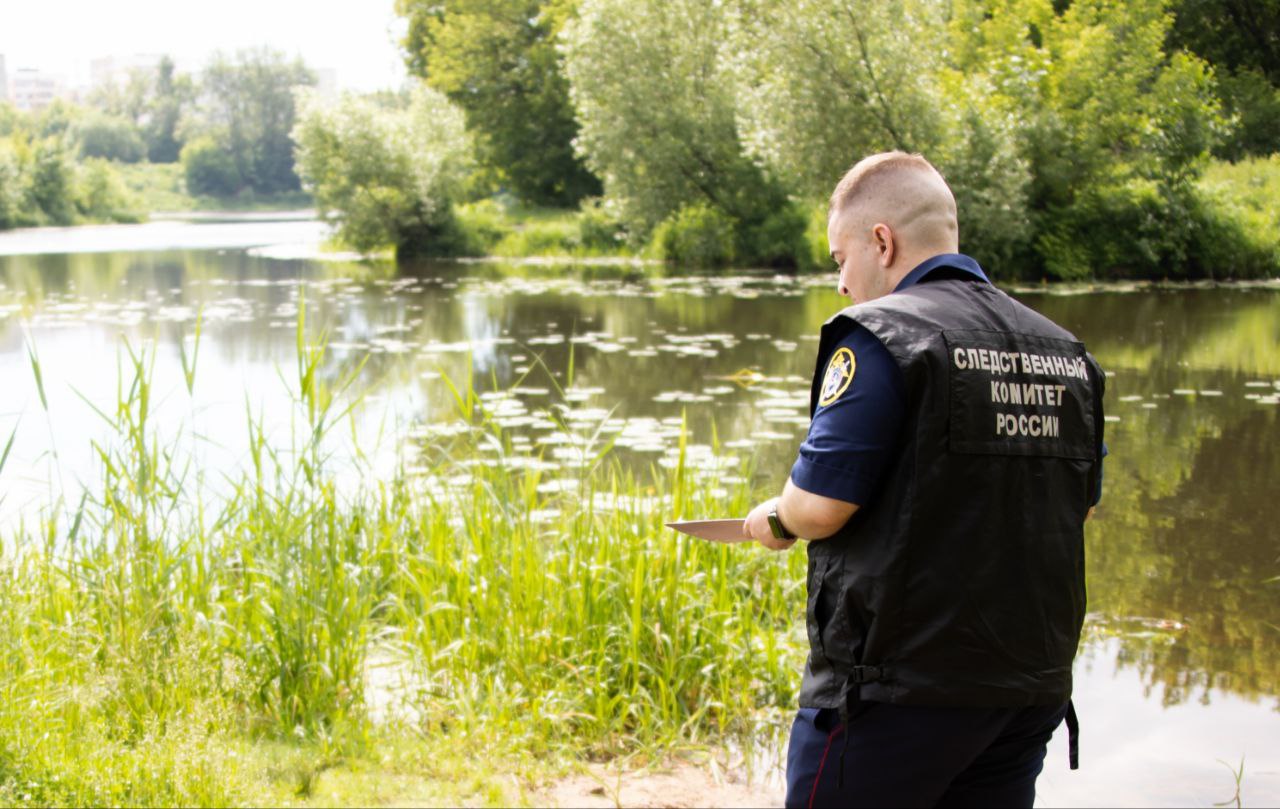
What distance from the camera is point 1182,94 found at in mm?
12445

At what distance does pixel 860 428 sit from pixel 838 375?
85 mm

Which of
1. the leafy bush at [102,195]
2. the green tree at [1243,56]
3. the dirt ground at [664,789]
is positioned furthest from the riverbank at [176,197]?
the dirt ground at [664,789]

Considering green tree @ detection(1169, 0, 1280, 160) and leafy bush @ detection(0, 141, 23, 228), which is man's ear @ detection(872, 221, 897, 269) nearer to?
green tree @ detection(1169, 0, 1280, 160)

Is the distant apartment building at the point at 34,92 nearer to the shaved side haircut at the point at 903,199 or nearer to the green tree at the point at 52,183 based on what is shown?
the green tree at the point at 52,183

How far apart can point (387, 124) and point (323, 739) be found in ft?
82.4

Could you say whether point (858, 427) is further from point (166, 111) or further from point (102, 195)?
point (166, 111)

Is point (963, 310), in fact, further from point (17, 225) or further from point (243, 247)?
point (17, 225)

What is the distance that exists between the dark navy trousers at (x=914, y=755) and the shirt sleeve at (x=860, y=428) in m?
0.31

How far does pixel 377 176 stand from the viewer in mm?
26453

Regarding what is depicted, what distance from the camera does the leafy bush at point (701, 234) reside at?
22297 mm

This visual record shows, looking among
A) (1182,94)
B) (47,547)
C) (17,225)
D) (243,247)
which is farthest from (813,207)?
(17,225)

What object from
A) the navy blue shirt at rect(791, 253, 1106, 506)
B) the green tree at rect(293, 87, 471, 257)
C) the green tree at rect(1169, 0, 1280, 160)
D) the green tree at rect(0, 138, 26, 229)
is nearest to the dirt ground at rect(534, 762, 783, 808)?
the navy blue shirt at rect(791, 253, 1106, 506)

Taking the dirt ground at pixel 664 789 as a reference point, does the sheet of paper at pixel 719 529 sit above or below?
above

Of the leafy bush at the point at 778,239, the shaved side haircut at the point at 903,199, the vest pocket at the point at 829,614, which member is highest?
the leafy bush at the point at 778,239
